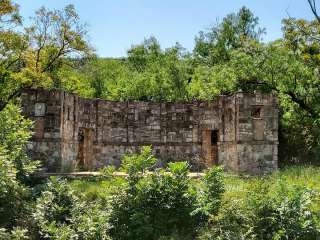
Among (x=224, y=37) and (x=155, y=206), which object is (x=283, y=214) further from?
(x=224, y=37)

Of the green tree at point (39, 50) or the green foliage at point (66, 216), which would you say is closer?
the green foliage at point (66, 216)

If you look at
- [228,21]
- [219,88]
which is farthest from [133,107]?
[228,21]

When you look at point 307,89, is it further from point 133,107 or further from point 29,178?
point 29,178

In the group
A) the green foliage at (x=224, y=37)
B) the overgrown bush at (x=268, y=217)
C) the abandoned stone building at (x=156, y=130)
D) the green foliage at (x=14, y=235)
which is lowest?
the green foliage at (x=14, y=235)

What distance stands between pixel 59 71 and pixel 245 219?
20.5 metres

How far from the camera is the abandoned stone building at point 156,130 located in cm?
1706

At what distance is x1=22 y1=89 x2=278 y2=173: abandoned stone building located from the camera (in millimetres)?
17062

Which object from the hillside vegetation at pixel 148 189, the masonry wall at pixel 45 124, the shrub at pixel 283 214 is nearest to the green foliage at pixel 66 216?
the hillside vegetation at pixel 148 189

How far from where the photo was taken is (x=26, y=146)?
55.0 feet

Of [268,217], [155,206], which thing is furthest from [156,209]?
[268,217]

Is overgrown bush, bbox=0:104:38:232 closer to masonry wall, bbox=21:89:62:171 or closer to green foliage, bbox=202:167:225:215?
masonry wall, bbox=21:89:62:171

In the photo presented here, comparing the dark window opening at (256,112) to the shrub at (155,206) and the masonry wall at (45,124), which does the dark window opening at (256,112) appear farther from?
the shrub at (155,206)

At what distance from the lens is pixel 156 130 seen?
72.3 ft

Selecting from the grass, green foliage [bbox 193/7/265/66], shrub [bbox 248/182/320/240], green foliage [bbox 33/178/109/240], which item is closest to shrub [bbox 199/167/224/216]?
the grass
